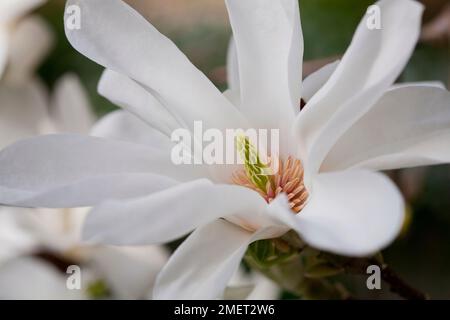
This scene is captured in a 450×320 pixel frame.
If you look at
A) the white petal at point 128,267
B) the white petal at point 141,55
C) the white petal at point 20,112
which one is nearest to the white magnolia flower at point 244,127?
the white petal at point 141,55

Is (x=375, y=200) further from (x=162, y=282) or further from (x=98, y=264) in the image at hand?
(x=98, y=264)

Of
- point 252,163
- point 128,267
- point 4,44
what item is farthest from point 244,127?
point 4,44

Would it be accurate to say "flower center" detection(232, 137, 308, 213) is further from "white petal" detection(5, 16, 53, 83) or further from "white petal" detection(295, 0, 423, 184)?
"white petal" detection(5, 16, 53, 83)

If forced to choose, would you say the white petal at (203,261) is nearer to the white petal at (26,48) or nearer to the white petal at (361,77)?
the white petal at (361,77)

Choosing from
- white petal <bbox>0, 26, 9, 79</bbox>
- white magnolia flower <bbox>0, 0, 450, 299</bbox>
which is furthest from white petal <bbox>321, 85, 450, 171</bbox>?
white petal <bbox>0, 26, 9, 79</bbox>
